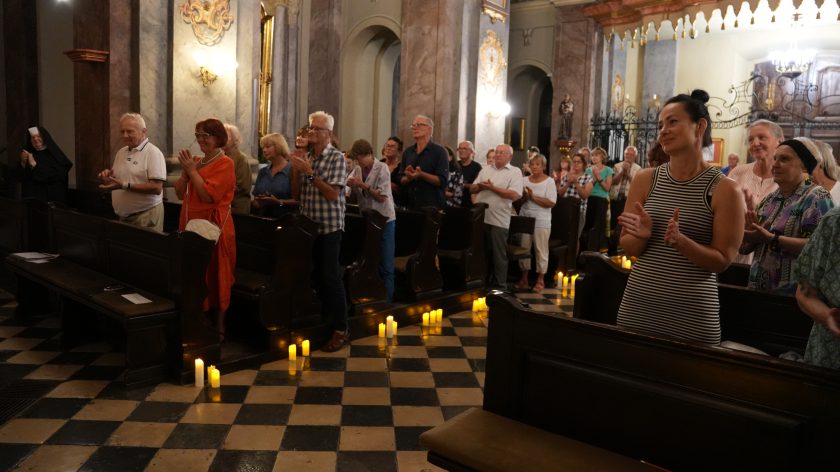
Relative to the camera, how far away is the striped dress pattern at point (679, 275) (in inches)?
100

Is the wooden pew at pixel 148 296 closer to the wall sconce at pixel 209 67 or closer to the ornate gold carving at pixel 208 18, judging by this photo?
the wall sconce at pixel 209 67

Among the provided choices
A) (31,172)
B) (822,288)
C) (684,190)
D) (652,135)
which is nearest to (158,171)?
(31,172)

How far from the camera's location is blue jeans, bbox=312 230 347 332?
197 inches

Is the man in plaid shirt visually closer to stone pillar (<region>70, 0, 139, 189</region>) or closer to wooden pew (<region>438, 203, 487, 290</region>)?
wooden pew (<region>438, 203, 487, 290</region>)

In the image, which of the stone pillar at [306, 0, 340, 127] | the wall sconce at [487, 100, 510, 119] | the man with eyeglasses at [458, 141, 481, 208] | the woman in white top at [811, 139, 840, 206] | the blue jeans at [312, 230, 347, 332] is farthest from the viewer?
the stone pillar at [306, 0, 340, 127]

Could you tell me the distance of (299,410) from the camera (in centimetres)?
396

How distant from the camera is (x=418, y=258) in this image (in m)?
6.36

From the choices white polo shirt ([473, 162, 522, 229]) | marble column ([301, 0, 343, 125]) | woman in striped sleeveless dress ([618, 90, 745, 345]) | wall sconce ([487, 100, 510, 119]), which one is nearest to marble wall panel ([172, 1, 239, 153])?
white polo shirt ([473, 162, 522, 229])

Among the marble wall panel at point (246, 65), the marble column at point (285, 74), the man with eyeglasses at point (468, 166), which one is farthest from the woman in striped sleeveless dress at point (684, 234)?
the marble column at point (285, 74)

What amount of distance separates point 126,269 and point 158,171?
0.97 m

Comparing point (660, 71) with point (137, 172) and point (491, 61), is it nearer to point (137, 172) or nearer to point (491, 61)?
point (491, 61)

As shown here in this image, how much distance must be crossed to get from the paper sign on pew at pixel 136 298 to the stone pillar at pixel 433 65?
22.8ft

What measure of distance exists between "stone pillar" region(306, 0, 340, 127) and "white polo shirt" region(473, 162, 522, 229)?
5993mm

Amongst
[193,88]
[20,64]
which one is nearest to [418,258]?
[193,88]
